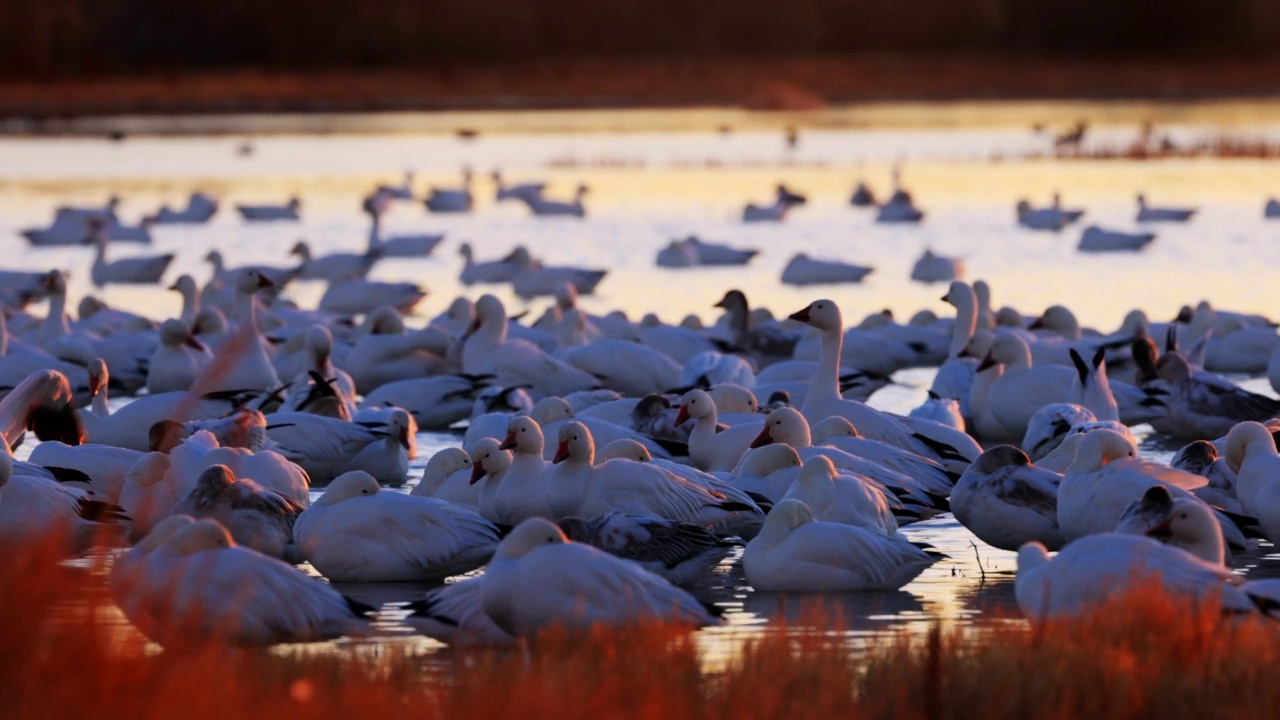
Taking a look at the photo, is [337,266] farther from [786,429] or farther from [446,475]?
[786,429]

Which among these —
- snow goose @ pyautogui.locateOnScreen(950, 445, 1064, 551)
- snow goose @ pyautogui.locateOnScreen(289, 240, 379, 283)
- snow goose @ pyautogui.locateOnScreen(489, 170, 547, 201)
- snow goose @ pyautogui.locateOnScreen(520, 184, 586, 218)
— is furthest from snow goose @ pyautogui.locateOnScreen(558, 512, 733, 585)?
snow goose @ pyautogui.locateOnScreen(489, 170, 547, 201)

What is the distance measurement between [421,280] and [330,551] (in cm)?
1639

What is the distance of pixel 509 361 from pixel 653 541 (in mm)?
6008

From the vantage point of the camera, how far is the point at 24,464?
8406 mm

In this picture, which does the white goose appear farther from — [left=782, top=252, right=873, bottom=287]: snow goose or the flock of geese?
[left=782, top=252, right=873, bottom=287]: snow goose

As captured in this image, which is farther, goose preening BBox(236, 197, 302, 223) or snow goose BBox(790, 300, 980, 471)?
goose preening BBox(236, 197, 302, 223)

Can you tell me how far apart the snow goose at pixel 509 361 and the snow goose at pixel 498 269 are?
8068 mm

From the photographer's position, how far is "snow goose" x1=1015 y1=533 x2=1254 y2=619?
622 cm

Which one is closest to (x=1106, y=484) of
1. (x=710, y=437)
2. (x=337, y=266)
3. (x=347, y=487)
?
(x=710, y=437)

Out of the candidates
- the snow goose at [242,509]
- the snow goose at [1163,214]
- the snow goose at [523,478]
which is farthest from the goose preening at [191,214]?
the snow goose at [242,509]

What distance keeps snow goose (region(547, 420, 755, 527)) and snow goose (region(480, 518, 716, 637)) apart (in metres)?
1.88

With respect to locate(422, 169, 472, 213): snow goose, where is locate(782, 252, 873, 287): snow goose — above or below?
below

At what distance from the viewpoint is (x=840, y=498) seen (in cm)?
806

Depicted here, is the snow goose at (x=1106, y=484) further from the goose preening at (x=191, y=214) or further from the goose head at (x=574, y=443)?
the goose preening at (x=191, y=214)
